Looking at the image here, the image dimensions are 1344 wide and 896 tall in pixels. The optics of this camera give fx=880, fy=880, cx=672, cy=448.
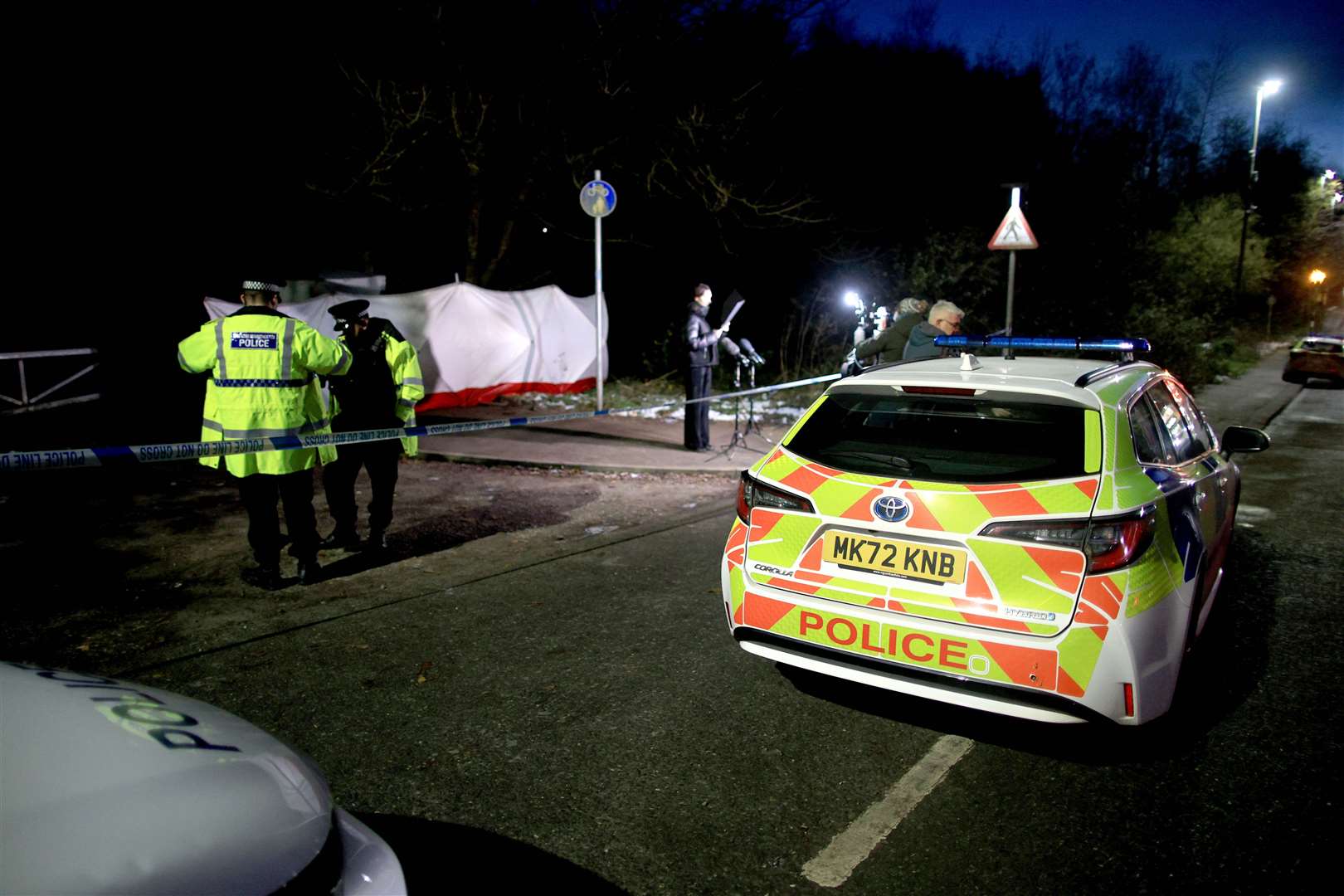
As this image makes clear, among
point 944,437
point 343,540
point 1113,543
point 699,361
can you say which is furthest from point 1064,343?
point 699,361

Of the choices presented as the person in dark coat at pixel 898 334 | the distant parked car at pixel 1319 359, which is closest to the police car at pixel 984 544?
the person in dark coat at pixel 898 334

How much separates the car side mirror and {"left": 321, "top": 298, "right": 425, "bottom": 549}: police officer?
16.2ft

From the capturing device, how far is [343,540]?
20.8 feet

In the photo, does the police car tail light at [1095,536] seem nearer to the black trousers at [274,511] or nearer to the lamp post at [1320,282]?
the black trousers at [274,511]

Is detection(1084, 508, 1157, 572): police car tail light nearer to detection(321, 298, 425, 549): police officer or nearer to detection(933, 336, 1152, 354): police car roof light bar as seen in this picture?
detection(933, 336, 1152, 354): police car roof light bar

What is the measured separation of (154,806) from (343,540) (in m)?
5.07

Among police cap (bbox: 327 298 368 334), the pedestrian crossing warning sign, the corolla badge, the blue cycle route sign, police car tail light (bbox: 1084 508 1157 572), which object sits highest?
the blue cycle route sign

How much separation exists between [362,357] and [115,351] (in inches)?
514

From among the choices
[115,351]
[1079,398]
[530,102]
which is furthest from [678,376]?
[1079,398]

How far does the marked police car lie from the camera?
4.45 feet

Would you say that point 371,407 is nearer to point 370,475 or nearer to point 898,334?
point 370,475

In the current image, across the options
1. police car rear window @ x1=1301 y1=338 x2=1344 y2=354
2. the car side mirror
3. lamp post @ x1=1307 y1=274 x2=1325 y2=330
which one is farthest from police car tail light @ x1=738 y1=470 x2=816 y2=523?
lamp post @ x1=1307 y1=274 x2=1325 y2=330

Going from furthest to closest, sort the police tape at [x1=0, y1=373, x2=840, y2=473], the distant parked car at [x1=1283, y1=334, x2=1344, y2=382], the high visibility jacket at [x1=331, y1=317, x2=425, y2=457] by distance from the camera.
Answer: the distant parked car at [x1=1283, y1=334, x2=1344, y2=382] → the high visibility jacket at [x1=331, y1=317, x2=425, y2=457] → the police tape at [x1=0, y1=373, x2=840, y2=473]

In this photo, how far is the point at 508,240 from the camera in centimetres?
1719
